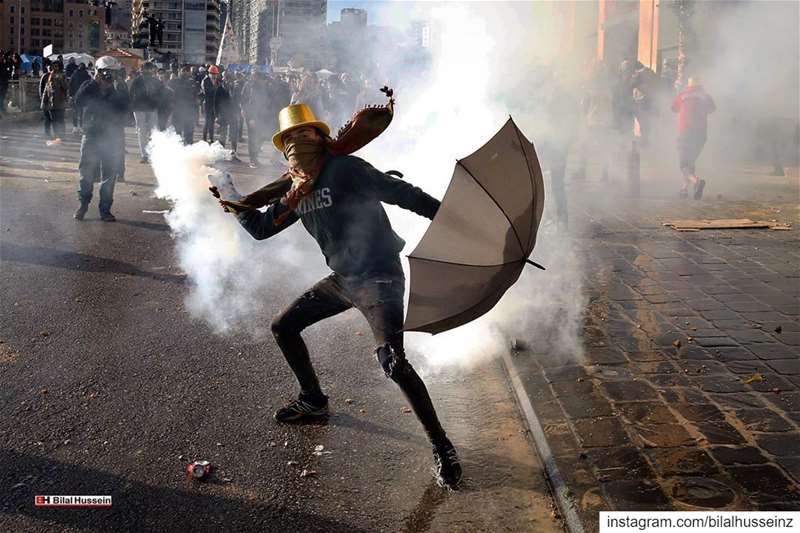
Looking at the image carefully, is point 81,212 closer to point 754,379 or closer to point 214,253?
point 214,253

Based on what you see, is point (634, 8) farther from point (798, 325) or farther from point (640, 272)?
point (798, 325)

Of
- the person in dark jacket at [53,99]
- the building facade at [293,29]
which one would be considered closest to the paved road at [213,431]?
the building facade at [293,29]

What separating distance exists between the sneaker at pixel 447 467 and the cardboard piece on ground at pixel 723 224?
6764 mm

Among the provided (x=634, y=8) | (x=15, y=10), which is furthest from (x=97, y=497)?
(x=15, y=10)

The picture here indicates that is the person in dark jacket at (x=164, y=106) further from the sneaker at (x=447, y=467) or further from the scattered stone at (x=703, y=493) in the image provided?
the scattered stone at (x=703, y=493)

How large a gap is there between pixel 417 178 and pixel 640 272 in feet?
7.87

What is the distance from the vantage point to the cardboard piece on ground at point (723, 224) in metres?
9.47

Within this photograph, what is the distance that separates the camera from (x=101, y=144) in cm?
950

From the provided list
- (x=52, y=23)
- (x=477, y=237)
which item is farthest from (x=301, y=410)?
(x=52, y=23)

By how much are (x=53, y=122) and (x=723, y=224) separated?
1602cm

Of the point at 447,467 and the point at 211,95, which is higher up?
the point at 211,95

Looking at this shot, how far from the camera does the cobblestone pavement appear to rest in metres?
3.38

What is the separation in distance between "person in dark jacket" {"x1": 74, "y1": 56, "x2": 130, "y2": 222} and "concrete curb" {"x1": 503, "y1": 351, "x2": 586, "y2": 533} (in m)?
6.34

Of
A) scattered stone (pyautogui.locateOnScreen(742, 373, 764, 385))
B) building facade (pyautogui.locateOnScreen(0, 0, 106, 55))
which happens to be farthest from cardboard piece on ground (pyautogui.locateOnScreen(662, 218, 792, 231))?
building facade (pyautogui.locateOnScreen(0, 0, 106, 55))
